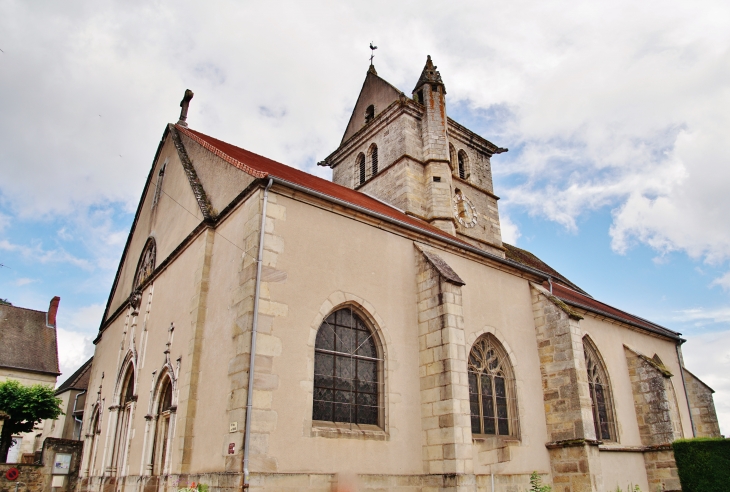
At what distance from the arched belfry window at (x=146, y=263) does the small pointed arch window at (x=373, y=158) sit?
9.07 metres

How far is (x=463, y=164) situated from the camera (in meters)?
21.7

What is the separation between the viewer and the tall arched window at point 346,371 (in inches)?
358

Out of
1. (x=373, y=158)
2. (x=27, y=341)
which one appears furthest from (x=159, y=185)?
(x=27, y=341)

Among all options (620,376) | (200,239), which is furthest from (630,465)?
(200,239)

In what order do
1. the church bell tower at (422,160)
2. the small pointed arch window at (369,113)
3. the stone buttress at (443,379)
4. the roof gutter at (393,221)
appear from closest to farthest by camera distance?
the stone buttress at (443,379), the roof gutter at (393,221), the church bell tower at (422,160), the small pointed arch window at (369,113)

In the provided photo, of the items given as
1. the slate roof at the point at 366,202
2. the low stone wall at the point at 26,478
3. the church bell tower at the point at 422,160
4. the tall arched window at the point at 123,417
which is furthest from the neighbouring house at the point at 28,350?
the slate roof at the point at 366,202

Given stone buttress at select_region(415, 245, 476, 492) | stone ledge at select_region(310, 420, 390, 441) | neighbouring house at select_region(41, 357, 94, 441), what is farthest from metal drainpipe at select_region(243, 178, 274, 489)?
neighbouring house at select_region(41, 357, 94, 441)

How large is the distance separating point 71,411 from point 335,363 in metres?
21.4

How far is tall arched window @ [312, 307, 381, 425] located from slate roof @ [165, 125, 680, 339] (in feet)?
8.12

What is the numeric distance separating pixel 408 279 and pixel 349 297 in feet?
5.48

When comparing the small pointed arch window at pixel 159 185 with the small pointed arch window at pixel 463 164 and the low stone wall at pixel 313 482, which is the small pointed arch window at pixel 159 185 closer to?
the low stone wall at pixel 313 482

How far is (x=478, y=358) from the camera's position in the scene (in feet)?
38.6

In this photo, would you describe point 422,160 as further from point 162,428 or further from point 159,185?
point 162,428

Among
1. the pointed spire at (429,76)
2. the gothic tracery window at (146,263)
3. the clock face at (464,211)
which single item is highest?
the pointed spire at (429,76)
